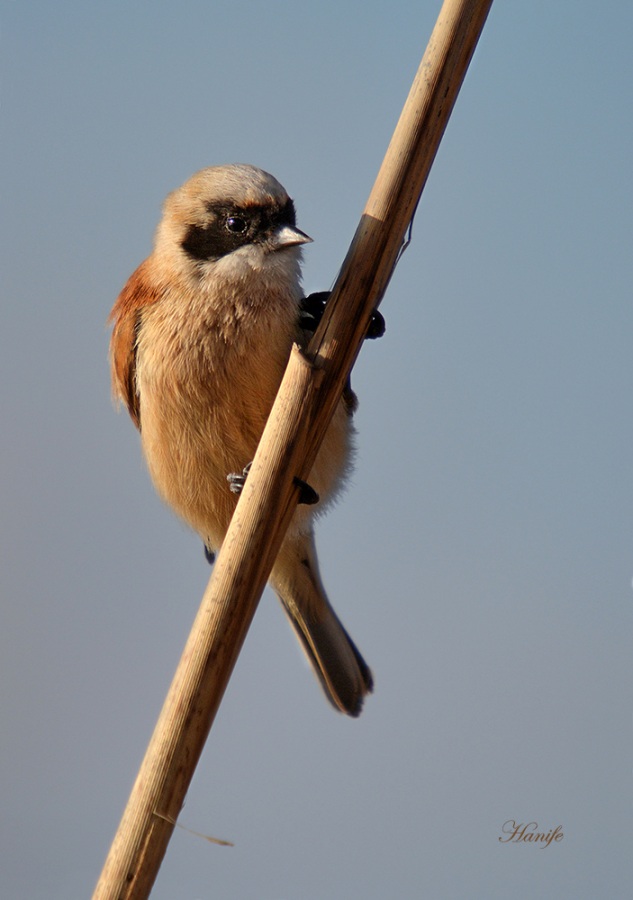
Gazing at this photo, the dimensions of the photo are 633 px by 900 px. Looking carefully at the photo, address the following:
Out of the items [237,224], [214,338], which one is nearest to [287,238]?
[237,224]

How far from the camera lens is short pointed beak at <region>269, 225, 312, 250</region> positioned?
2.58 m

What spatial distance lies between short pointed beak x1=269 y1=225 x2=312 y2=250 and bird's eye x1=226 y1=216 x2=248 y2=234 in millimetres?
93

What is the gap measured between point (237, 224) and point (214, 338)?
0.35 metres

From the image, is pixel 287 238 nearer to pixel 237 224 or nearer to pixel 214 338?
pixel 237 224

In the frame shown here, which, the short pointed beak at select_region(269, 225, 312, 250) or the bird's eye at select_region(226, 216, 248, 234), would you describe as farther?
the bird's eye at select_region(226, 216, 248, 234)

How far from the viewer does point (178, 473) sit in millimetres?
2930

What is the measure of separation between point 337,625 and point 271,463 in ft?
5.33

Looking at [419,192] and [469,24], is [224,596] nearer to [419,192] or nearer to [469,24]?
[419,192]

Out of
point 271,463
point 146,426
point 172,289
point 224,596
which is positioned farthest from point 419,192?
point 146,426

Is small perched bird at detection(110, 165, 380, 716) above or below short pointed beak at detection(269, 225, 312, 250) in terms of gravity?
below

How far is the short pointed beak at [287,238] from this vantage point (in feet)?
8.47

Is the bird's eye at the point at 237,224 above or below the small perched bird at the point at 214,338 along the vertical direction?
above

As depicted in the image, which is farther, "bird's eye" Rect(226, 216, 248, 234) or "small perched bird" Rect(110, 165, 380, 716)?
"bird's eye" Rect(226, 216, 248, 234)

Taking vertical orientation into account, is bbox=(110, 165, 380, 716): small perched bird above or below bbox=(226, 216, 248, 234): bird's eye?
below
